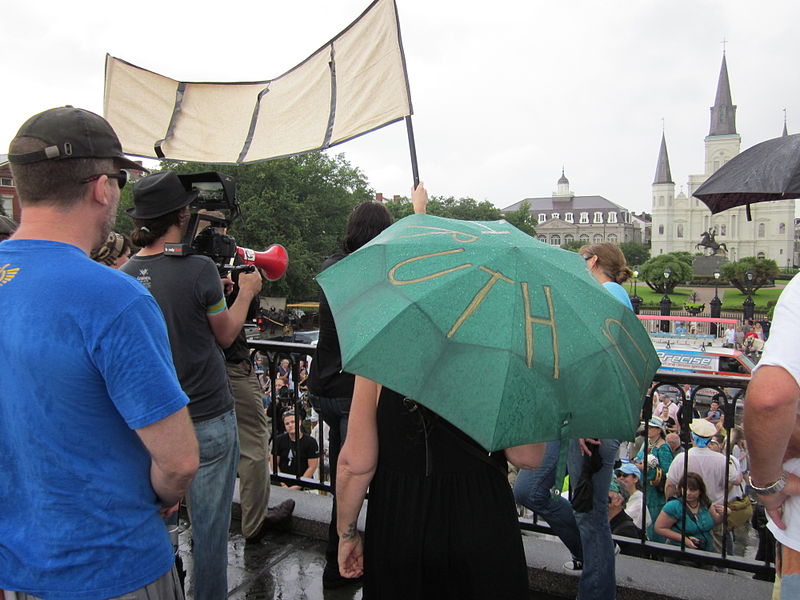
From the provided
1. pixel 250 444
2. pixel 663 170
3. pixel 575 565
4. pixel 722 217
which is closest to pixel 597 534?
pixel 575 565

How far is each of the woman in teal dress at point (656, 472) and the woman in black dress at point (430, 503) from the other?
248 cm

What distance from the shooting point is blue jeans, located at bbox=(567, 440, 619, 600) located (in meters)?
2.88

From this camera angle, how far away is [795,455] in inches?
67.5

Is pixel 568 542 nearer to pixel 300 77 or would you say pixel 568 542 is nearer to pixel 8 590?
pixel 8 590

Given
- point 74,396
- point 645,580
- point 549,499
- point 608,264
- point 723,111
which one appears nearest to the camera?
point 74,396

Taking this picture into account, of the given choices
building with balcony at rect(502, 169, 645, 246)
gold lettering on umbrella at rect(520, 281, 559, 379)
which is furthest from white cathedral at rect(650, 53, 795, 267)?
gold lettering on umbrella at rect(520, 281, 559, 379)

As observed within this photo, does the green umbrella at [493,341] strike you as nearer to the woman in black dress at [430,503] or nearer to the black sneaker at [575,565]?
the woman in black dress at [430,503]

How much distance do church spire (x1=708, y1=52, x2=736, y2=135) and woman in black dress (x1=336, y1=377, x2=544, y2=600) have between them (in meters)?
109

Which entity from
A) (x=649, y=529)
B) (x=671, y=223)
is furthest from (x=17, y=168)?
(x=671, y=223)

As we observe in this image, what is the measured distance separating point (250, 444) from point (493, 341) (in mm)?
2639

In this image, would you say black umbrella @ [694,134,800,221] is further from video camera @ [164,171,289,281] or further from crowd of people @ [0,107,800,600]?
video camera @ [164,171,289,281]

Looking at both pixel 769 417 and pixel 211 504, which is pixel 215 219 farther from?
pixel 769 417

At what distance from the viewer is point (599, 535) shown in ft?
9.48

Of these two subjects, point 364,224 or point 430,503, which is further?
point 364,224
